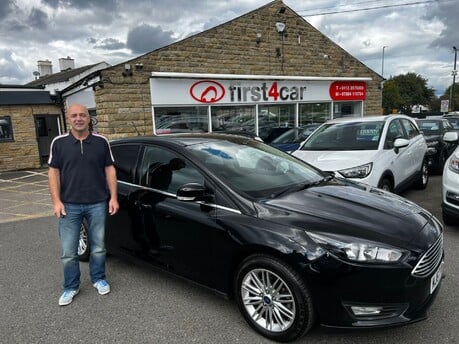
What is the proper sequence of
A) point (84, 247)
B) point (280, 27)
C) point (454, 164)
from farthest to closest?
point (280, 27) → point (454, 164) → point (84, 247)

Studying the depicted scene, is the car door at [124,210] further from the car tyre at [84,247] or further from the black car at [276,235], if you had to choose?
the car tyre at [84,247]

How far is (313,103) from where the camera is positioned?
14406 mm

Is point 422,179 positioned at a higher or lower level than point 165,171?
lower

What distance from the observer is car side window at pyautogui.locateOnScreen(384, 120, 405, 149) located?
19.4 ft

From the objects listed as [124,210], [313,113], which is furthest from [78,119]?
[313,113]

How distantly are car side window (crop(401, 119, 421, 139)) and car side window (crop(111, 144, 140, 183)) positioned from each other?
5.18 metres

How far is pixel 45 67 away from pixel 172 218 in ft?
69.9

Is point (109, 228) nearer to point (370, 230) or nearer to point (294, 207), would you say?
point (294, 207)

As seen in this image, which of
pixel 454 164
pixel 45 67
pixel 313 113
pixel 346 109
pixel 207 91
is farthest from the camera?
pixel 45 67

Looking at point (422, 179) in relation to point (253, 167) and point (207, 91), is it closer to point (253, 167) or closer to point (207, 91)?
point (253, 167)

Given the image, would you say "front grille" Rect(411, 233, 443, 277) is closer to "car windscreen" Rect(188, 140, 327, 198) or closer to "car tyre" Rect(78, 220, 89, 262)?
"car windscreen" Rect(188, 140, 327, 198)

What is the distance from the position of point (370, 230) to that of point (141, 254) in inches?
83.0

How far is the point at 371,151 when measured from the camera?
5625 millimetres

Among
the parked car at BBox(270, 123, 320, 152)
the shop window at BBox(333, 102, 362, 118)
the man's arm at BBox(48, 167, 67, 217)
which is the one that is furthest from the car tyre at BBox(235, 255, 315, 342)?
the shop window at BBox(333, 102, 362, 118)
